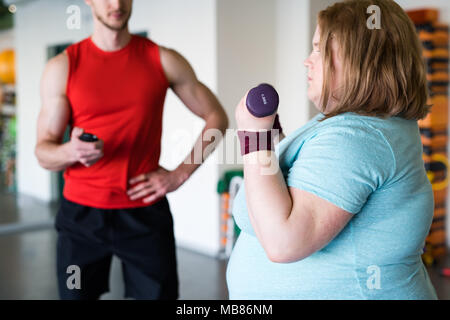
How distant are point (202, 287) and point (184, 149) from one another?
1180 mm

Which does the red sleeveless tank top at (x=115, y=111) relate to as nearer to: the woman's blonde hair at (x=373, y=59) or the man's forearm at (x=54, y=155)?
the man's forearm at (x=54, y=155)

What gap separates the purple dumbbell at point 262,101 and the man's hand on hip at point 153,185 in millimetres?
953

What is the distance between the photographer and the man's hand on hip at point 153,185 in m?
1.71

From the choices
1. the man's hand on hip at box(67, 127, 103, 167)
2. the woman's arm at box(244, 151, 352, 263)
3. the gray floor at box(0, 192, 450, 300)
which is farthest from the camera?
the gray floor at box(0, 192, 450, 300)

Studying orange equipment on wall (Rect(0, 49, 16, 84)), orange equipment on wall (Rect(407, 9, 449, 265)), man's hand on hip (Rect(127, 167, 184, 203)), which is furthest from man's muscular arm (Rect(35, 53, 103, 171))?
orange equipment on wall (Rect(407, 9, 449, 265))

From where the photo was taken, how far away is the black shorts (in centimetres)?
174

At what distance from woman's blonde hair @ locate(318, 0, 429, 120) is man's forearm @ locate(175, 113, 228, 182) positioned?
0.95m

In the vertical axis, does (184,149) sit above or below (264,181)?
below

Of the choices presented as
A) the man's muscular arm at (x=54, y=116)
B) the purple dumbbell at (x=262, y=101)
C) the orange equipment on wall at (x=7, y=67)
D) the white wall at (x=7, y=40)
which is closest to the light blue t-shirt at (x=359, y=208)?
the purple dumbbell at (x=262, y=101)

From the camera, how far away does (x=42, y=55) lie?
3.44 metres

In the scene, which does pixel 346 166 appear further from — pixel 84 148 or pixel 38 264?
pixel 38 264

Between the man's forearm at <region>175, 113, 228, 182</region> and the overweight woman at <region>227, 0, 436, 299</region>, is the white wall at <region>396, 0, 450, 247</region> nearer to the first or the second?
the man's forearm at <region>175, 113, 228, 182</region>
